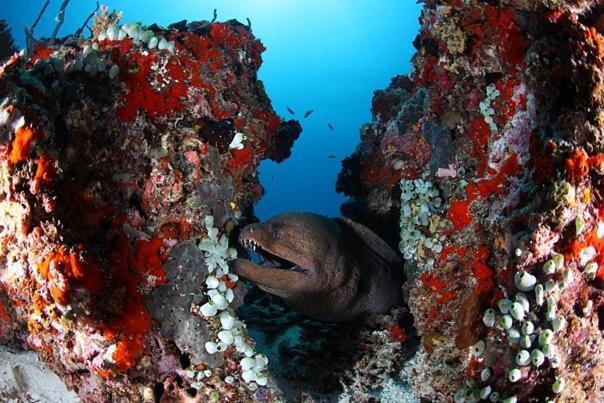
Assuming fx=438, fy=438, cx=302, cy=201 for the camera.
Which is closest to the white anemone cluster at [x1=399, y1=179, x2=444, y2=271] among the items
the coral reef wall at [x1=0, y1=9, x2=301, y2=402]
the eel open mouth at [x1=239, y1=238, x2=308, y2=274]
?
the eel open mouth at [x1=239, y1=238, x2=308, y2=274]

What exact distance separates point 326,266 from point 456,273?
1.37m

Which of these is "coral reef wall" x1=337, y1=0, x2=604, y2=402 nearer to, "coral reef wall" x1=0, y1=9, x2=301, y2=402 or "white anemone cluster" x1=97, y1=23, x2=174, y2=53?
"coral reef wall" x1=0, y1=9, x2=301, y2=402

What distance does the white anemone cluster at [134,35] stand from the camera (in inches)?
178

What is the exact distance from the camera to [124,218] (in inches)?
151

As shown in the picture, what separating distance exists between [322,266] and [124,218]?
213cm

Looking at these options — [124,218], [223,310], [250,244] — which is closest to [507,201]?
[250,244]

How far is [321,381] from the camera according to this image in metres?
4.82

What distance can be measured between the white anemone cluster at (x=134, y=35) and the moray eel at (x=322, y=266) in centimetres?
214

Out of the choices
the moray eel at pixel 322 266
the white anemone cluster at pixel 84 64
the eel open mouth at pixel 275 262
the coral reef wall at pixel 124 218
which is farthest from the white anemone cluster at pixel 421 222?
the white anemone cluster at pixel 84 64

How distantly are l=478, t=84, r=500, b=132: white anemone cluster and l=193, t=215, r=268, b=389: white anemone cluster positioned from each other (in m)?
2.94

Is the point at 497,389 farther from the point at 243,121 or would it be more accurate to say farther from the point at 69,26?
the point at 69,26

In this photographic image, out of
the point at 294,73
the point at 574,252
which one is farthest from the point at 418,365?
the point at 294,73

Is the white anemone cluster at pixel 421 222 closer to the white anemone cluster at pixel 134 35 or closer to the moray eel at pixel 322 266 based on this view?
the moray eel at pixel 322 266

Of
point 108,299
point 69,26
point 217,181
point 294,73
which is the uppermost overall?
point 294,73
